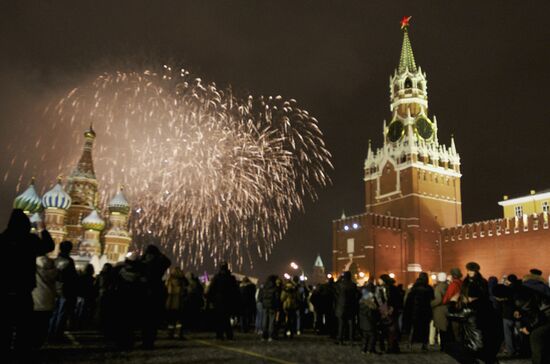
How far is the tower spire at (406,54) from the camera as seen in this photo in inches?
2063

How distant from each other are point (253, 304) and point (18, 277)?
28.8ft

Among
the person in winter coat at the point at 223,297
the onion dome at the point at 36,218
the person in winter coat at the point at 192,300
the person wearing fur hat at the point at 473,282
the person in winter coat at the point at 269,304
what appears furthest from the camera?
the onion dome at the point at 36,218

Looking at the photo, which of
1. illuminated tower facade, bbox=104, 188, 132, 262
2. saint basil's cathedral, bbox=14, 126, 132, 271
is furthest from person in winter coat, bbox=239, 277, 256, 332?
illuminated tower facade, bbox=104, 188, 132, 262

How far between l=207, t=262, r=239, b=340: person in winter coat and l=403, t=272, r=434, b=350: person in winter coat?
11.0 feet

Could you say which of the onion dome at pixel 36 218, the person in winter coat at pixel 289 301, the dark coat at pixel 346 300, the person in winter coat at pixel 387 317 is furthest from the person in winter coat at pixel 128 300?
the onion dome at pixel 36 218

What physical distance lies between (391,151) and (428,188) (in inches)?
203

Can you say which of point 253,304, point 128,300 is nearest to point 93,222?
point 253,304

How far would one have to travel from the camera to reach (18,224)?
4484 mm

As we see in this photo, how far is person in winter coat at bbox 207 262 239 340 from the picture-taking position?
30.5 ft

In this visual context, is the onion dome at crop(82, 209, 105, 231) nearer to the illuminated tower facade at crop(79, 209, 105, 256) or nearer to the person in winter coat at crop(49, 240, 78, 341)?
the illuminated tower facade at crop(79, 209, 105, 256)

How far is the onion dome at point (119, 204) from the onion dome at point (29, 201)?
5211 mm

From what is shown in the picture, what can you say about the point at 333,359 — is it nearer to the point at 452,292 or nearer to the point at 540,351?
the point at 452,292

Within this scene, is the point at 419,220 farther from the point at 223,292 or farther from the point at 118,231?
the point at 223,292

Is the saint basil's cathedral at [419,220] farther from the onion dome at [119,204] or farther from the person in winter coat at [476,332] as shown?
the person in winter coat at [476,332]
